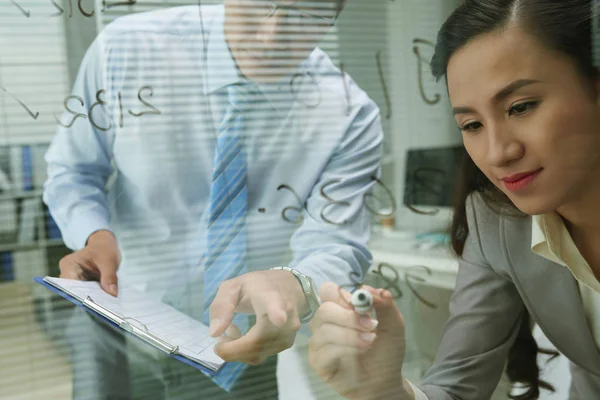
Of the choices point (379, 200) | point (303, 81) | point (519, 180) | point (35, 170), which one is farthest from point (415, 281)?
point (35, 170)

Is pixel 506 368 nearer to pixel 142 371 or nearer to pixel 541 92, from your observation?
pixel 541 92

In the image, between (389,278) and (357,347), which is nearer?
(357,347)

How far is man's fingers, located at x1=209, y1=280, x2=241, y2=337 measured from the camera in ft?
2.36

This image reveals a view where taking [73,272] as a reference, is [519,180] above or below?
above

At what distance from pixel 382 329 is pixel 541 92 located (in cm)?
36

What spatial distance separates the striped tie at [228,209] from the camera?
0.75 metres

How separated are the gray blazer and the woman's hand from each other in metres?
0.11

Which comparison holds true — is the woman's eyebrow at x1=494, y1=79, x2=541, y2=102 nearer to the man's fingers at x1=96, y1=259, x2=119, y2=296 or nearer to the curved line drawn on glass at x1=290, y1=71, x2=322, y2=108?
the curved line drawn on glass at x1=290, y1=71, x2=322, y2=108

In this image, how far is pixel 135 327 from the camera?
0.70 meters

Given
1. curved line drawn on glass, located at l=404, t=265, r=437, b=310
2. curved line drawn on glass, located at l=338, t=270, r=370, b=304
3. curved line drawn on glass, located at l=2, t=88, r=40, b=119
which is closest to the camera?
curved line drawn on glass, located at l=2, t=88, r=40, b=119

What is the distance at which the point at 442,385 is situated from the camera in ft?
2.81

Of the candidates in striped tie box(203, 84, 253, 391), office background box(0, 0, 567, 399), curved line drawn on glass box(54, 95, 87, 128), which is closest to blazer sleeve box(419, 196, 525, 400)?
office background box(0, 0, 567, 399)

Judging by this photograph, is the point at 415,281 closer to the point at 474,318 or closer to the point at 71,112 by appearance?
the point at 474,318

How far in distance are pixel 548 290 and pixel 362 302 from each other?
0.32 metres
